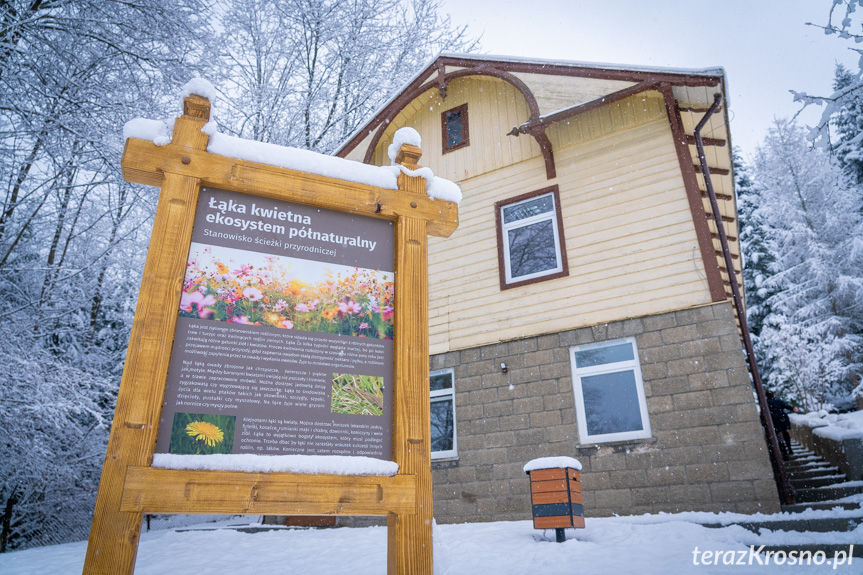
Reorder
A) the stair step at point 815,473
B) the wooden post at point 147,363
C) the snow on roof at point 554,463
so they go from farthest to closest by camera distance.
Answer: the stair step at point 815,473 < the snow on roof at point 554,463 < the wooden post at point 147,363

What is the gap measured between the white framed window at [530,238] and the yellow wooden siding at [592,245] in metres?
0.14

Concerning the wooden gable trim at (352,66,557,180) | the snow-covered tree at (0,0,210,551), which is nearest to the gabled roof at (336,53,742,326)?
the wooden gable trim at (352,66,557,180)

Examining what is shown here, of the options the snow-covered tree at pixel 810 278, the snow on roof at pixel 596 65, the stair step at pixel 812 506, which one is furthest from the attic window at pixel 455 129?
the snow-covered tree at pixel 810 278

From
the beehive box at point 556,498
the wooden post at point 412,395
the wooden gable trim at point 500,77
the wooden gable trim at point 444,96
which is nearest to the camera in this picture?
the wooden post at point 412,395

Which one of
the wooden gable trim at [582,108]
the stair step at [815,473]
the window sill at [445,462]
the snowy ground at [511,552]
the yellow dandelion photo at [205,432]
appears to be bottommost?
the snowy ground at [511,552]

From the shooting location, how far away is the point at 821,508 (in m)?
6.68

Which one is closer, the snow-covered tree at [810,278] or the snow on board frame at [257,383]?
the snow on board frame at [257,383]

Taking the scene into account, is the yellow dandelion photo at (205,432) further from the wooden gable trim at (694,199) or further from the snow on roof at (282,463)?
the wooden gable trim at (694,199)

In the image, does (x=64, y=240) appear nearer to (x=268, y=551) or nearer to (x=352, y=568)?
(x=268, y=551)

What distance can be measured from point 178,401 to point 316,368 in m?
0.65

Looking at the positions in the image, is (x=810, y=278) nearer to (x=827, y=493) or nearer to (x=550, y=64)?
(x=827, y=493)

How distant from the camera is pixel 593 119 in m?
9.41

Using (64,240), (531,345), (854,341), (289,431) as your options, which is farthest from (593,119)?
(854,341)

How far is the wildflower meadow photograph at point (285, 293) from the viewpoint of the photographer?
2770mm
